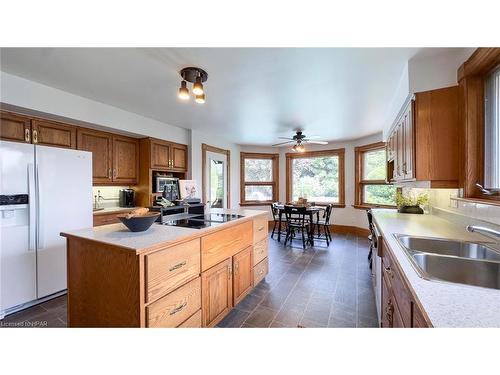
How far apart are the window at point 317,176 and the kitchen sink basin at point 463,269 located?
447 cm

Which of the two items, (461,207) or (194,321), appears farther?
(461,207)

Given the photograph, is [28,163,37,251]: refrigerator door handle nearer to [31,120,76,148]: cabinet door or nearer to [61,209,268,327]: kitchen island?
[31,120,76,148]: cabinet door

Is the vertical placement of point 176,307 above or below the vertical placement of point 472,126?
below

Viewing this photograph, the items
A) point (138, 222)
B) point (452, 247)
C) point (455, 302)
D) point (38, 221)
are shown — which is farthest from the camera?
point (38, 221)

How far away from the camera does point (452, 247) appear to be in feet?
4.52

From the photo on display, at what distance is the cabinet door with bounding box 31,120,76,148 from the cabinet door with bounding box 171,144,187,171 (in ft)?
4.88

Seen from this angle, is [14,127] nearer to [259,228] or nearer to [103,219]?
[103,219]

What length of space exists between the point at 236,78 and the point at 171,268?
1884 millimetres

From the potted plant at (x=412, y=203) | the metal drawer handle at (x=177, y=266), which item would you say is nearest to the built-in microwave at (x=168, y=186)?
the metal drawer handle at (x=177, y=266)

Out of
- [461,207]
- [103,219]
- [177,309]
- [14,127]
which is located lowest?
[177,309]

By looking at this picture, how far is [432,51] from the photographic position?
1.77 metres

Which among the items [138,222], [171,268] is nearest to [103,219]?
[138,222]
